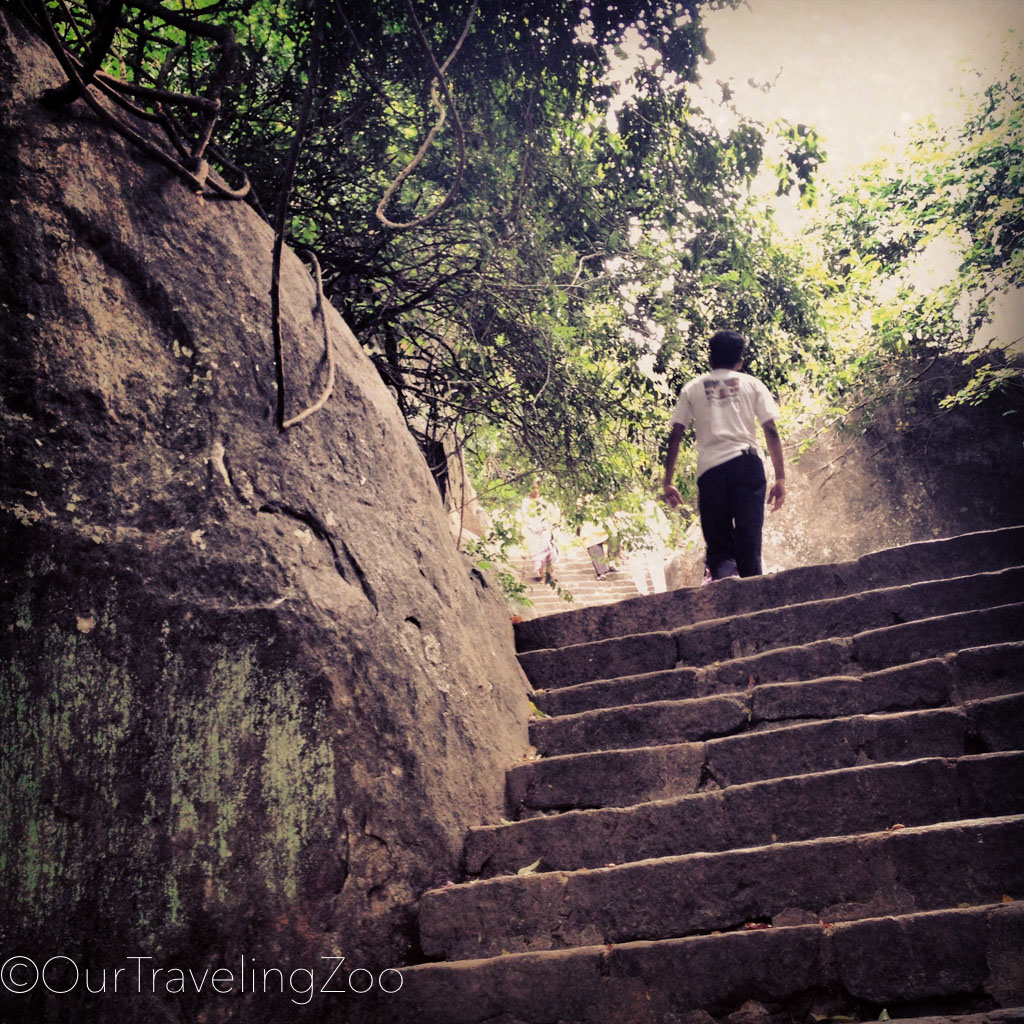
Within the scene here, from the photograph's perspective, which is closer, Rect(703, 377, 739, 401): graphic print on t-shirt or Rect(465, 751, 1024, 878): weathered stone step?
Rect(465, 751, 1024, 878): weathered stone step

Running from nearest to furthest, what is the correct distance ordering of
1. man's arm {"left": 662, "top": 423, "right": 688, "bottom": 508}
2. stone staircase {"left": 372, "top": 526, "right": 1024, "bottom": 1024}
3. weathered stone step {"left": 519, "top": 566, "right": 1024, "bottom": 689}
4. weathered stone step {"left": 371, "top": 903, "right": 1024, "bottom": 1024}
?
weathered stone step {"left": 371, "top": 903, "right": 1024, "bottom": 1024} < stone staircase {"left": 372, "top": 526, "right": 1024, "bottom": 1024} < weathered stone step {"left": 519, "top": 566, "right": 1024, "bottom": 689} < man's arm {"left": 662, "top": 423, "right": 688, "bottom": 508}

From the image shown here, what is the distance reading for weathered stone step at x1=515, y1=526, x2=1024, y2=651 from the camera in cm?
384

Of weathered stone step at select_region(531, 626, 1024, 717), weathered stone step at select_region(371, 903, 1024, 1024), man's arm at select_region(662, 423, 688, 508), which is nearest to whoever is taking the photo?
weathered stone step at select_region(371, 903, 1024, 1024)

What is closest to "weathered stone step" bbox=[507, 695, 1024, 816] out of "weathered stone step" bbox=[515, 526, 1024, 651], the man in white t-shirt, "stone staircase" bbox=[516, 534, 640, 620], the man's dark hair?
"weathered stone step" bbox=[515, 526, 1024, 651]

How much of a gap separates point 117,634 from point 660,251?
171 inches

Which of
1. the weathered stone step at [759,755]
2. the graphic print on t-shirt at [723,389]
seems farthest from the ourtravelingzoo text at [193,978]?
the graphic print on t-shirt at [723,389]

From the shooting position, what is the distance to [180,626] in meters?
2.29

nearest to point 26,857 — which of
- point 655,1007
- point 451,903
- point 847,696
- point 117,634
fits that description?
point 117,634

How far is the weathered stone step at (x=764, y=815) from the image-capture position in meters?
2.43

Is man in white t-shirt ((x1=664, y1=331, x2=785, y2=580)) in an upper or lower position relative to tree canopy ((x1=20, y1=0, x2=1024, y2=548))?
lower

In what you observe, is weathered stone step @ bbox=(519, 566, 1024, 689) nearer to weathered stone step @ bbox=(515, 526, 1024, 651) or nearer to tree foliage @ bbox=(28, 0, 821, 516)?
weathered stone step @ bbox=(515, 526, 1024, 651)

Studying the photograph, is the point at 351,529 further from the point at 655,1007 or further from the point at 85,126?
the point at 655,1007

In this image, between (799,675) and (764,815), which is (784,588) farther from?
(764,815)

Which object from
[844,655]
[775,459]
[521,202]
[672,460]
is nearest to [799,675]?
[844,655]
